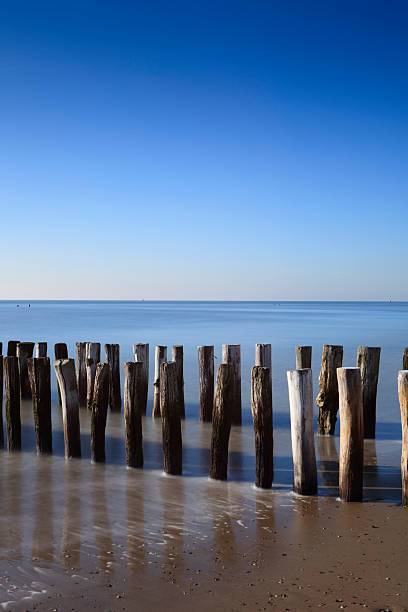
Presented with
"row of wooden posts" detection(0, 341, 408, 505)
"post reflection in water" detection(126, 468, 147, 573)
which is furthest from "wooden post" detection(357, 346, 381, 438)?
"post reflection in water" detection(126, 468, 147, 573)

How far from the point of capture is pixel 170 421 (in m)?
6.37

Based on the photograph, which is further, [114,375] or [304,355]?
[114,375]

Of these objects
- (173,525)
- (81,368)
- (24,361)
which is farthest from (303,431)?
(24,361)

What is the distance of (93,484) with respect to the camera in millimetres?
6129

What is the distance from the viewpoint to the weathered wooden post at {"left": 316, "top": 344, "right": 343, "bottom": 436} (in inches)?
318

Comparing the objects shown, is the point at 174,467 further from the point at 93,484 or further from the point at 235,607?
the point at 235,607

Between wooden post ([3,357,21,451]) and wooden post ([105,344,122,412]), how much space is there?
256 centimetres

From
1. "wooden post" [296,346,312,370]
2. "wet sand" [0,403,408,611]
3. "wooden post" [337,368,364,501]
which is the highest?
"wooden post" [296,346,312,370]

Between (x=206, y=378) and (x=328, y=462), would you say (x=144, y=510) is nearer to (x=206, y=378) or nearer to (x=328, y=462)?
(x=328, y=462)

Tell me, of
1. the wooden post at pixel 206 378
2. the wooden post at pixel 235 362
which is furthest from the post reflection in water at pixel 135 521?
the wooden post at pixel 206 378

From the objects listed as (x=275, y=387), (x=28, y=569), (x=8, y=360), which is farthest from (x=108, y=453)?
(x=275, y=387)

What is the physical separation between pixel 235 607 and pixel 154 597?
21.6 inches

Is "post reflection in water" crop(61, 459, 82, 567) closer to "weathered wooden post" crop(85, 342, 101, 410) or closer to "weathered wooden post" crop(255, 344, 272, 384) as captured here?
"weathered wooden post" crop(85, 342, 101, 410)

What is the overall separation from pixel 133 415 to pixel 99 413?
538 mm
